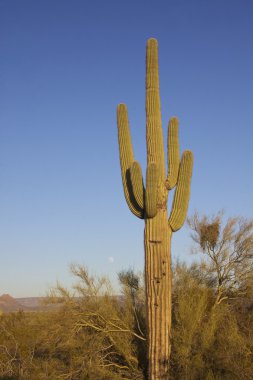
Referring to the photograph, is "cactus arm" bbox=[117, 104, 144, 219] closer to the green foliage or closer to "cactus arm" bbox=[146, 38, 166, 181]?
"cactus arm" bbox=[146, 38, 166, 181]

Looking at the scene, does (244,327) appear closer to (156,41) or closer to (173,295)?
(173,295)

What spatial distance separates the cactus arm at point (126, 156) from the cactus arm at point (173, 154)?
846 millimetres

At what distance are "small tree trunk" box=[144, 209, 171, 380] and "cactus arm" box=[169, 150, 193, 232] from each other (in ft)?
0.64

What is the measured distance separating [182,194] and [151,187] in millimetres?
945

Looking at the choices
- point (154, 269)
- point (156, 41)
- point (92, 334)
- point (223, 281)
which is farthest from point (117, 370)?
point (156, 41)

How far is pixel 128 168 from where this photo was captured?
34.2ft

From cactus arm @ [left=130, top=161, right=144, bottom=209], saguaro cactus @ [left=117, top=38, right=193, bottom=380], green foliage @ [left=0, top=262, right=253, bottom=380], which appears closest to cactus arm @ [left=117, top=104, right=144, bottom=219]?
saguaro cactus @ [left=117, top=38, right=193, bottom=380]

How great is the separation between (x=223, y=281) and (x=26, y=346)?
6665 millimetres

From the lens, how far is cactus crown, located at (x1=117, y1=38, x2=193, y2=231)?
382 inches

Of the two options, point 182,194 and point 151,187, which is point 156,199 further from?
point 182,194

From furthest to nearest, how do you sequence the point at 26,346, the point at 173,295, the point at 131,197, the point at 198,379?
1. the point at 26,346
2. the point at 173,295
3. the point at 131,197
4. the point at 198,379

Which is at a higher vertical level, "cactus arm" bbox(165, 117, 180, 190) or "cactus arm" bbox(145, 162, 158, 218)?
"cactus arm" bbox(165, 117, 180, 190)

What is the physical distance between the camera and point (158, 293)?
374 inches

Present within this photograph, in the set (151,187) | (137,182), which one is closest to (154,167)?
(151,187)
